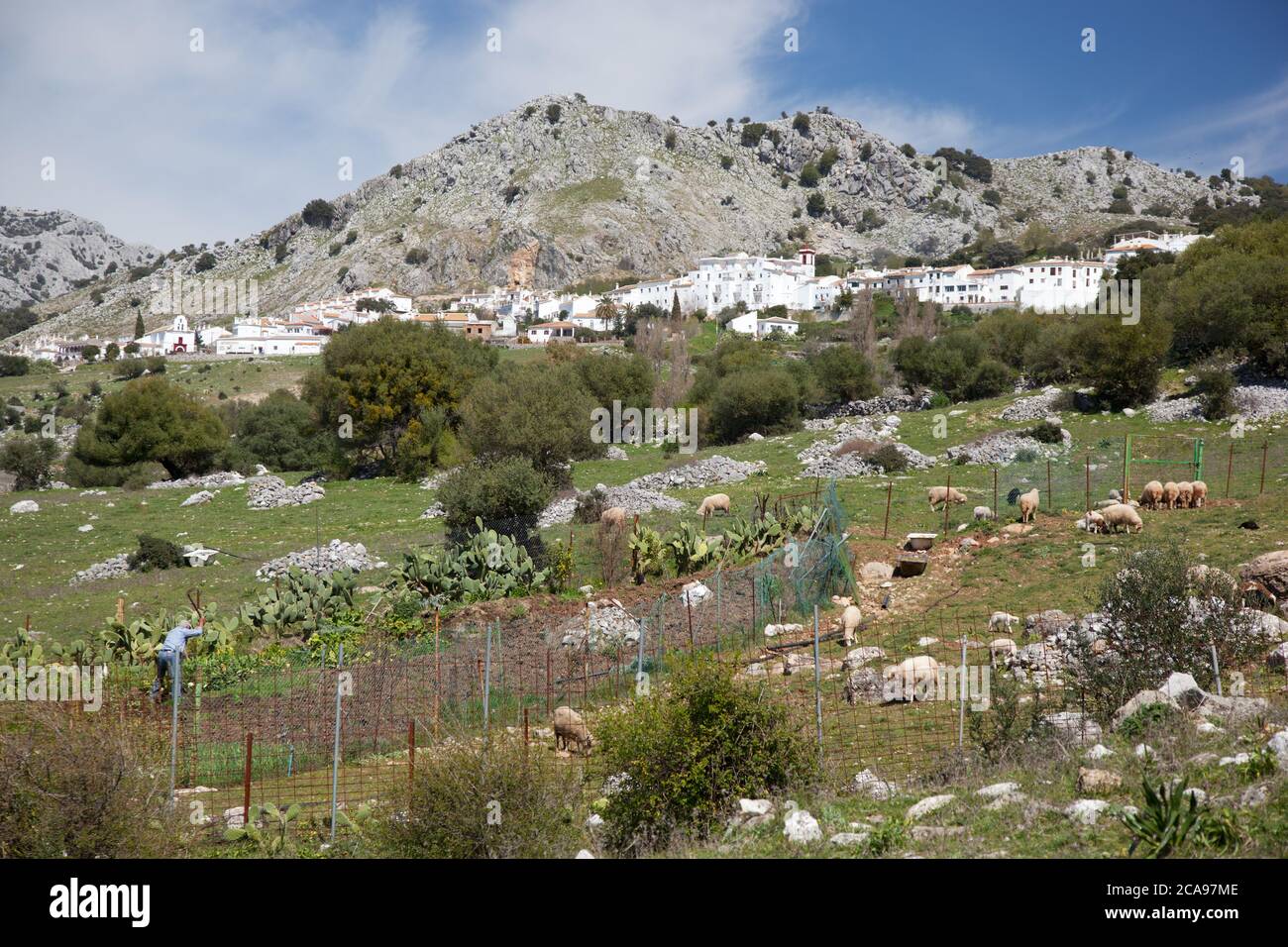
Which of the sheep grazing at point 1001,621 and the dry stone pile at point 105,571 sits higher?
the sheep grazing at point 1001,621

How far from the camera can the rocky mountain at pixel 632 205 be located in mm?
151000

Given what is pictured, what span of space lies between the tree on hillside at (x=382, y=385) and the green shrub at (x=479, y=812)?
33896 millimetres

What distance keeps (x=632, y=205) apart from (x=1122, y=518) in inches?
5854

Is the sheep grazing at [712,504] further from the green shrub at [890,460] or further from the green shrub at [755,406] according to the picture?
the green shrub at [755,406]

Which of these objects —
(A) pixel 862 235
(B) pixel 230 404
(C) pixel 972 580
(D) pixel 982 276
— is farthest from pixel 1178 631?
(A) pixel 862 235

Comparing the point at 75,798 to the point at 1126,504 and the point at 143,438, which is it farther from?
the point at 143,438

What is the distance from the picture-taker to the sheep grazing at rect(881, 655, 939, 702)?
976 cm

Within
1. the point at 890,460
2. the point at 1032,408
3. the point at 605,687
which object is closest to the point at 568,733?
the point at 605,687

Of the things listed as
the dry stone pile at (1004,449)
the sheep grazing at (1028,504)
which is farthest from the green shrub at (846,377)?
the sheep grazing at (1028,504)

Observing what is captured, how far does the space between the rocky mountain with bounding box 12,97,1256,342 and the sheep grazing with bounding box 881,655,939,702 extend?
458 ft

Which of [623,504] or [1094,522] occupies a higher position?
[1094,522]

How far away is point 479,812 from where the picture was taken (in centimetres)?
627

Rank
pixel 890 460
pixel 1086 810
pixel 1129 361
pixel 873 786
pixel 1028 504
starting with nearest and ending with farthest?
pixel 1086 810, pixel 873 786, pixel 1028 504, pixel 890 460, pixel 1129 361
